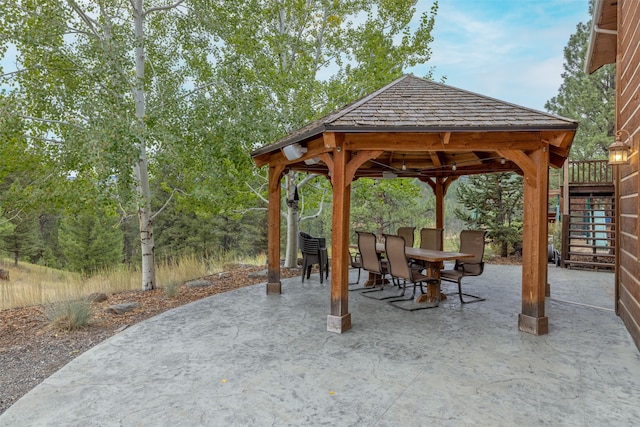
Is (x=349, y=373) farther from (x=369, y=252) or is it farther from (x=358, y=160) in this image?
(x=369, y=252)

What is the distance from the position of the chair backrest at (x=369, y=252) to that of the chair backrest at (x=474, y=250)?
125 cm

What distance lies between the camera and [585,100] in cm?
1503

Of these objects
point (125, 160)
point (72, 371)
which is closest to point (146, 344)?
point (72, 371)

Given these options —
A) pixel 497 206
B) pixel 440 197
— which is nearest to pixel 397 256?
pixel 440 197

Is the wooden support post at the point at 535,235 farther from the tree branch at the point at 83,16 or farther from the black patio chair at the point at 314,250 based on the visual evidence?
the tree branch at the point at 83,16

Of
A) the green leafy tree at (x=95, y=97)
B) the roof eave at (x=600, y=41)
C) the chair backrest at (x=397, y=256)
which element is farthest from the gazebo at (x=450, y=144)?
the green leafy tree at (x=95, y=97)

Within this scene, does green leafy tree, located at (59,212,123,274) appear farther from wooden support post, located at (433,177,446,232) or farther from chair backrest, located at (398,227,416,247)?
wooden support post, located at (433,177,446,232)

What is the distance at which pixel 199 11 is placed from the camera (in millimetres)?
7383

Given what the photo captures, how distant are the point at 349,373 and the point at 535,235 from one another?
255 centimetres

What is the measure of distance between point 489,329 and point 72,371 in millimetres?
4150

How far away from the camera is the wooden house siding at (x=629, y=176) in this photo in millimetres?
4008

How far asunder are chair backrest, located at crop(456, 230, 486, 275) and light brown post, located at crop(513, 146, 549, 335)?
1463 millimetres

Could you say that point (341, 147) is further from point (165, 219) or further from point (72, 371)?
point (165, 219)

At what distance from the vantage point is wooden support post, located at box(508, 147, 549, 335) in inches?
167
